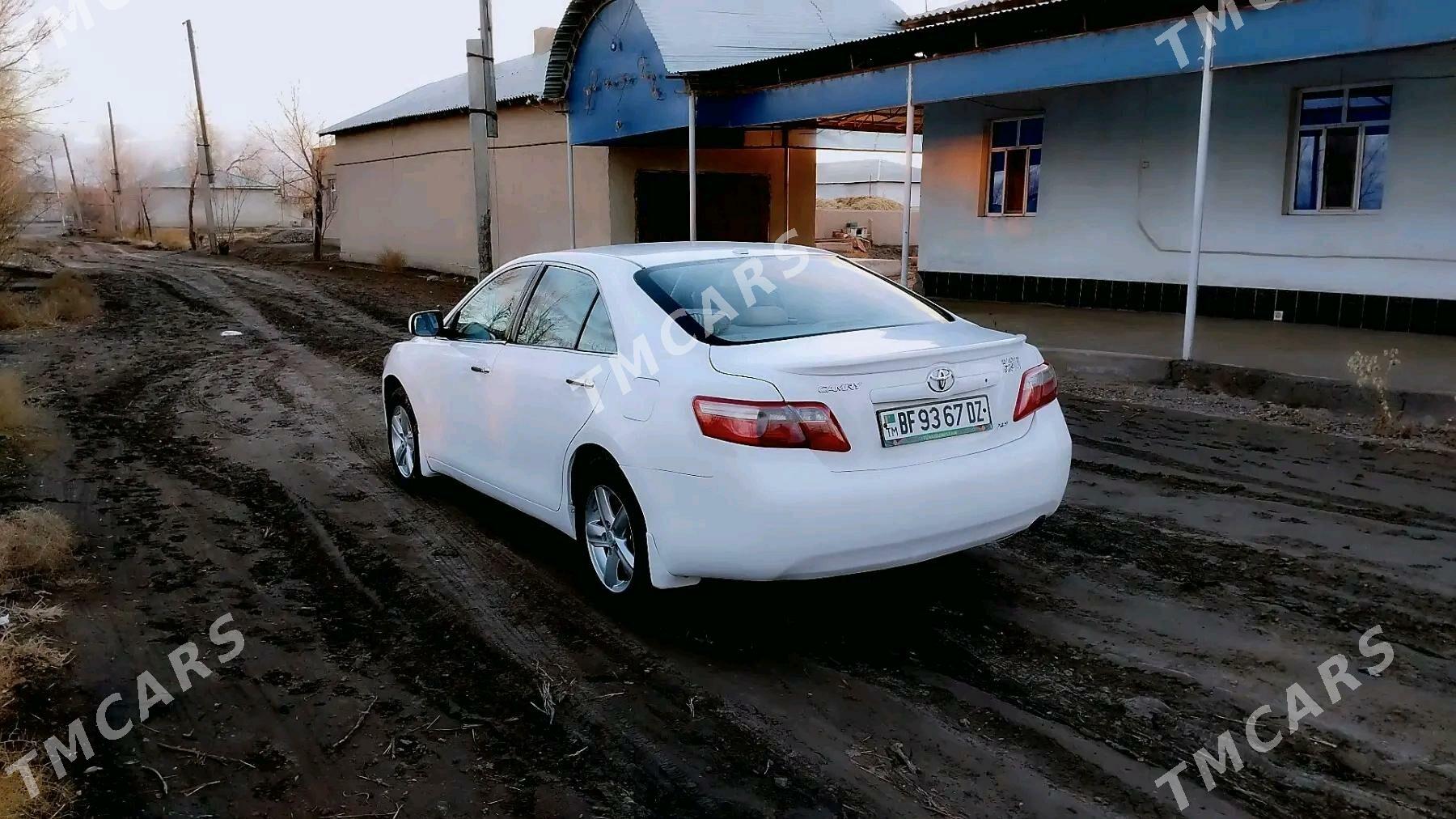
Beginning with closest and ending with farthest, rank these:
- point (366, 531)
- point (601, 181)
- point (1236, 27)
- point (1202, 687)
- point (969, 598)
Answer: point (1202, 687) → point (969, 598) → point (366, 531) → point (1236, 27) → point (601, 181)

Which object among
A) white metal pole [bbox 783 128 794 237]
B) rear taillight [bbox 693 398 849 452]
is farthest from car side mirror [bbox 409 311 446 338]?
white metal pole [bbox 783 128 794 237]

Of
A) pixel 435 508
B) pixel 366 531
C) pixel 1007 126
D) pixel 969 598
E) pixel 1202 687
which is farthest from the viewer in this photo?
pixel 1007 126

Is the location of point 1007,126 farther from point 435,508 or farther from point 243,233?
point 243,233

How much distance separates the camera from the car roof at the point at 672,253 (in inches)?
200

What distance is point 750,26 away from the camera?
17422mm

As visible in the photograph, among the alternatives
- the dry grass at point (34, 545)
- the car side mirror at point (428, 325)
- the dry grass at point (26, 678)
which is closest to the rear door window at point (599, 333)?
the car side mirror at point (428, 325)

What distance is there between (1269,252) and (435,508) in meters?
10.9

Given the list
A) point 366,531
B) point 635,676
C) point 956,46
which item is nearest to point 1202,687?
point 635,676

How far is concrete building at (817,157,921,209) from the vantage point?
4850cm

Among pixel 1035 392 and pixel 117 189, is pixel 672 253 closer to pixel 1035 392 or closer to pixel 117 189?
pixel 1035 392

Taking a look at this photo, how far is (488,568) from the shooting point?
5.19 meters

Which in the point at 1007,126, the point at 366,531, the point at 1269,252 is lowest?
the point at 366,531

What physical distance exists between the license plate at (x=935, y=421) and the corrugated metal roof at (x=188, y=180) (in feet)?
254

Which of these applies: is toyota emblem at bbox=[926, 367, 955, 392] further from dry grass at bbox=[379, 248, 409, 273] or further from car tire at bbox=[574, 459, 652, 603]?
→ dry grass at bbox=[379, 248, 409, 273]
